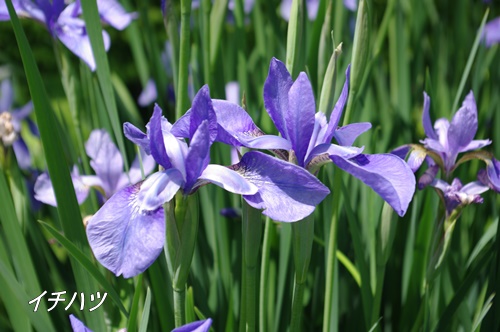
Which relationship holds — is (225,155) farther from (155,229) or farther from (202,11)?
(155,229)

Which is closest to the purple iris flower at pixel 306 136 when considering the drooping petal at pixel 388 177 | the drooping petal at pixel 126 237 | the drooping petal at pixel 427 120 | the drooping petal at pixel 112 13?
the drooping petal at pixel 388 177

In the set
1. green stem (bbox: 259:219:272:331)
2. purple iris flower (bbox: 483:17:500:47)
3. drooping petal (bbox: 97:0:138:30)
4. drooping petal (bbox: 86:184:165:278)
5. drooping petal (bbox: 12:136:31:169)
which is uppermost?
drooping petal (bbox: 97:0:138:30)

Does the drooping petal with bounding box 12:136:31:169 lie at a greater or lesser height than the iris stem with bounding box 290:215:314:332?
lesser

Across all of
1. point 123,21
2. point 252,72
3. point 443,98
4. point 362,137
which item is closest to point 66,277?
point 123,21

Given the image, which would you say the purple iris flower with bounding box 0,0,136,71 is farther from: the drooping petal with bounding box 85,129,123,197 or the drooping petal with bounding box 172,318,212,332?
the drooping petal with bounding box 172,318,212,332

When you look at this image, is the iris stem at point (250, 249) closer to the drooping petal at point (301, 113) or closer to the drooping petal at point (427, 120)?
the drooping petal at point (301, 113)

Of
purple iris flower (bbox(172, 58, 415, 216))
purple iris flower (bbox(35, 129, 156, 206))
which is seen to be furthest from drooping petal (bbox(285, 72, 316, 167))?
purple iris flower (bbox(35, 129, 156, 206))

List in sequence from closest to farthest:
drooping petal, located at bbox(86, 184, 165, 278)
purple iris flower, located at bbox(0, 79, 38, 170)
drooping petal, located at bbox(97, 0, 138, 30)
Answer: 1. drooping petal, located at bbox(86, 184, 165, 278)
2. purple iris flower, located at bbox(0, 79, 38, 170)
3. drooping petal, located at bbox(97, 0, 138, 30)
